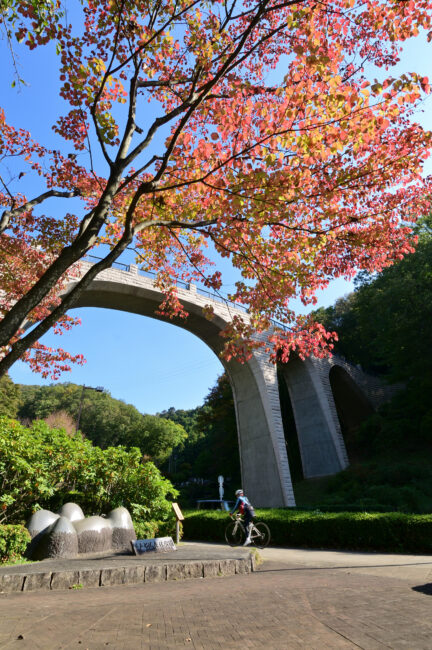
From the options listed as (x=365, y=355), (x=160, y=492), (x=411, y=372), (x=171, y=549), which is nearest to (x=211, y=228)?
(x=171, y=549)

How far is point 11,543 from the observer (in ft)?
18.1

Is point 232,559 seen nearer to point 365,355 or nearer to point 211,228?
point 211,228

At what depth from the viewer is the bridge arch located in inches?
648

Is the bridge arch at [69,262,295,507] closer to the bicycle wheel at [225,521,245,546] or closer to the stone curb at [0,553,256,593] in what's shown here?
the bicycle wheel at [225,521,245,546]

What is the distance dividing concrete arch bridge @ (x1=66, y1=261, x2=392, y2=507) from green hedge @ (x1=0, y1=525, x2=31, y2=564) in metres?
10.6

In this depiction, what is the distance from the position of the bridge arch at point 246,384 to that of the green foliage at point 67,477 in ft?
29.4

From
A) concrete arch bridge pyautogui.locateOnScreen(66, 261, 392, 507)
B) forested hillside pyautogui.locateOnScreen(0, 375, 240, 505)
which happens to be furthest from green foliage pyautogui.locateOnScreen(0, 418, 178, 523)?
forested hillside pyautogui.locateOnScreen(0, 375, 240, 505)

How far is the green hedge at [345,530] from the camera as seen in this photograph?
8531 mm

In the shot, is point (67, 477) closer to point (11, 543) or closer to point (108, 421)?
point (11, 543)

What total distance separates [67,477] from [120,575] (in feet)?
11.8

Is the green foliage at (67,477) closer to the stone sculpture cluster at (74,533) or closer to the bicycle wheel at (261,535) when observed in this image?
the stone sculpture cluster at (74,533)

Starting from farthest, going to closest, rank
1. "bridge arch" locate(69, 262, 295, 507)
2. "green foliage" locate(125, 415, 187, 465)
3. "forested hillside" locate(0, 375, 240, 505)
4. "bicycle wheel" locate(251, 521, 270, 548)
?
"green foliage" locate(125, 415, 187, 465) < "forested hillside" locate(0, 375, 240, 505) < "bridge arch" locate(69, 262, 295, 507) < "bicycle wheel" locate(251, 521, 270, 548)

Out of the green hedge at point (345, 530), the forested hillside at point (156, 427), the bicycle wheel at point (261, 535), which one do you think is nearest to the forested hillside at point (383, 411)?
the forested hillside at point (156, 427)

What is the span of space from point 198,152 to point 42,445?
6126 mm
